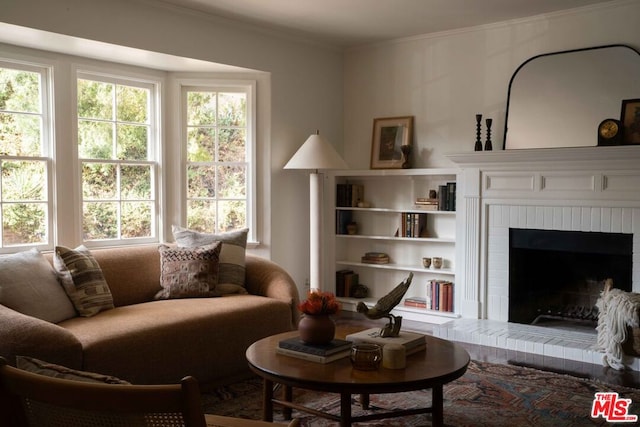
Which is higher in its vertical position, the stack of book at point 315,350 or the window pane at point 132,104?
the window pane at point 132,104

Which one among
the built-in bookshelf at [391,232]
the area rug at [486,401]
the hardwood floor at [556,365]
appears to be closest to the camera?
the area rug at [486,401]

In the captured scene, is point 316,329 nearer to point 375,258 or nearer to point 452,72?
point 375,258

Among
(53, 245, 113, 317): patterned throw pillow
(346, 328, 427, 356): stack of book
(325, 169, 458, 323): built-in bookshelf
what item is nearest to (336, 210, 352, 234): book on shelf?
(325, 169, 458, 323): built-in bookshelf

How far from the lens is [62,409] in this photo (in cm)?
143

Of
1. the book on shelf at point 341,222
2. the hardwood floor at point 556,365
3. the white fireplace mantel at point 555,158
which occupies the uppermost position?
the white fireplace mantel at point 555,158

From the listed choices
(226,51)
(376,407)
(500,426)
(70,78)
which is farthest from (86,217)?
(500,426)

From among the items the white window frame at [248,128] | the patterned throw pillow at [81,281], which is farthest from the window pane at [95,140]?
the patterned throw pillow at [81,281]

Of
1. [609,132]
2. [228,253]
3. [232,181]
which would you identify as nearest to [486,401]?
[228,253]

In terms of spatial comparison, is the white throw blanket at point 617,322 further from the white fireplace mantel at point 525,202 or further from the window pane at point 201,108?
the window pane at point 201,108

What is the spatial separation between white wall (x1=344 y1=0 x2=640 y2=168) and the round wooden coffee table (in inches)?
118

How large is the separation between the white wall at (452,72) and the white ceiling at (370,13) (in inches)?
5.2

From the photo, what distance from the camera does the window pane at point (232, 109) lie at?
17.9 ft

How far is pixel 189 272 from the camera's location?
413 cm

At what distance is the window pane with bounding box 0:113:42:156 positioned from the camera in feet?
14.0
